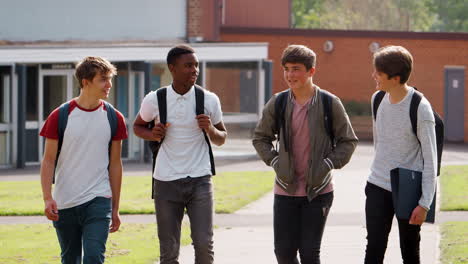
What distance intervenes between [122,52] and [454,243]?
15.3 metres

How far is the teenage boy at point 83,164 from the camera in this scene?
691 cm

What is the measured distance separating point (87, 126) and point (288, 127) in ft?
4.02

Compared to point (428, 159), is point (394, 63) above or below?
above

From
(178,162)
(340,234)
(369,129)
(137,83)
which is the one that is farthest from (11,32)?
(178,162)

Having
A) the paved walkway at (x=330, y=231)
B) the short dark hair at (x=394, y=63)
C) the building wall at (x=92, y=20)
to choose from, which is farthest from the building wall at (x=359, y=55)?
the short dark hair at (x=394, y=63)

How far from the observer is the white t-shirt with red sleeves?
6.94 metres

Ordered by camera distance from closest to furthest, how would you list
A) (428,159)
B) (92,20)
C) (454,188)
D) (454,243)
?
(428,159) → (454,243) → (454,188) → (92,20)

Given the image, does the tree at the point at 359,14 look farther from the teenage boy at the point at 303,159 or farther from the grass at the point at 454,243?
the teenage boy at the point at 303,159

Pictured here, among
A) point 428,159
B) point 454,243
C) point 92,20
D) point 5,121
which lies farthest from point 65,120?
point 92,20

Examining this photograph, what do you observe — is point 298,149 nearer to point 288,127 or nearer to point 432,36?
Answer: point 288,127

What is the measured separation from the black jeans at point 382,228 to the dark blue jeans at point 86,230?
160cm

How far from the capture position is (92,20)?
29016mm

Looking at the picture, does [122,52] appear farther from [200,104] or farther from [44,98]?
[200,104]

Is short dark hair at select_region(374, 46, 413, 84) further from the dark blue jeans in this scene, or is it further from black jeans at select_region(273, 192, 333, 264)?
the dark blue jeans
